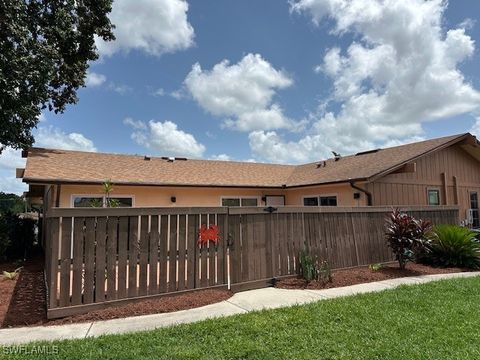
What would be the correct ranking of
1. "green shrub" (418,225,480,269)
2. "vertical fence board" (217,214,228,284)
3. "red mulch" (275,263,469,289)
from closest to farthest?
1. "vertical fence board" (217,214,228,284)
2. "red mulch" (275,263,469,289)
3. "green shrub" (418,225,480,269)

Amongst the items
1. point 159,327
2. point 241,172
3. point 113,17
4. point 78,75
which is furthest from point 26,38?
point 159,327

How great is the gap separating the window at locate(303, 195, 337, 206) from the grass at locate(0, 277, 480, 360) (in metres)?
8.73

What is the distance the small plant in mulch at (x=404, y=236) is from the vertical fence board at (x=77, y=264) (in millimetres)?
7384

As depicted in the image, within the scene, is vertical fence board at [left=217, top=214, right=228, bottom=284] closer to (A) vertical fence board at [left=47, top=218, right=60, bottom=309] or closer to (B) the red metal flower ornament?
(B) the red metal flower ornament

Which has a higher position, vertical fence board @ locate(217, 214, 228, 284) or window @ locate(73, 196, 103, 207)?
window @ locate(73, 196, 103, 207)

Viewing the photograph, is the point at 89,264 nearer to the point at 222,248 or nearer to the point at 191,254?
the point at 191,254

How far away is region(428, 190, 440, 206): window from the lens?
14.5 meters

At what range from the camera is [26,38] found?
1421 cm

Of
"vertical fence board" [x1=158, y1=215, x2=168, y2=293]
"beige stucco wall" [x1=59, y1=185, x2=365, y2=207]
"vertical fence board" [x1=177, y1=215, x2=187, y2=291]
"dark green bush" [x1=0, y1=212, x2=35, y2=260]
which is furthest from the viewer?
"beige stucco wall" [x1=59, y1=185, x2=365, y2=207]

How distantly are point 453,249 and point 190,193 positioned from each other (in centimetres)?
976

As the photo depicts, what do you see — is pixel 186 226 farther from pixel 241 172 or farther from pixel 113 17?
pixel 113 17
